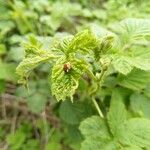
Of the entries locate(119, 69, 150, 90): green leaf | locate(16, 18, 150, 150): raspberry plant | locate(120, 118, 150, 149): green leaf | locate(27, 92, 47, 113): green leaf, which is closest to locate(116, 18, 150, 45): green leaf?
locate(16, 18, 150, 150): raspberry plant

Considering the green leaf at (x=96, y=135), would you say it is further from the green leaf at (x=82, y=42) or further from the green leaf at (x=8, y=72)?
the green leaf at (x=8, y=72)

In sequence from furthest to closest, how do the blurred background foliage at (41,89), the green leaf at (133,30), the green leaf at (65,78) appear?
the blurred background foliage at (41,89) < the green leaf at (133,30) < the green leaf at (65,78)

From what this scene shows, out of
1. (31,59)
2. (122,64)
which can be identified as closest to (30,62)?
(31,59)

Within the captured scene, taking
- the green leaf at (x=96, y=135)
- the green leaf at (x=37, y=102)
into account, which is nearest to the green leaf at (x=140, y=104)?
the green leaf at (x=96, y=135)

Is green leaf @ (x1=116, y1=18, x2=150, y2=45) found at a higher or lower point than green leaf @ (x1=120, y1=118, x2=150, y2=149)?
higher

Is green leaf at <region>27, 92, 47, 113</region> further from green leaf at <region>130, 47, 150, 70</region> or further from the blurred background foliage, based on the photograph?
green leaf at <region>130, 47, 150, 70</region>

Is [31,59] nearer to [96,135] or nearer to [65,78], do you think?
[65,78]

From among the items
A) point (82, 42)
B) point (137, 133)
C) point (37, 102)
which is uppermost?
point (82, 42)
